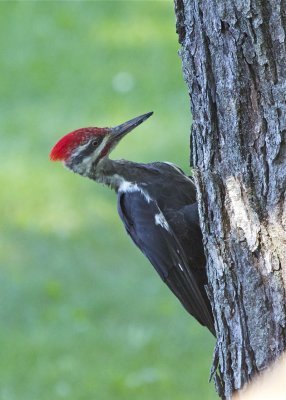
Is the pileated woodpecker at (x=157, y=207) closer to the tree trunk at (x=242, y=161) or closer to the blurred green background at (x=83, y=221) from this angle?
the tree trunk at (x=242, y=161)

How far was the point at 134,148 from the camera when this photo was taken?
894 centimetres

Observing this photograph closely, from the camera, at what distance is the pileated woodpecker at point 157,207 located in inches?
186

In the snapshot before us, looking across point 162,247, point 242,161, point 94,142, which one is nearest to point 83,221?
point 94,142

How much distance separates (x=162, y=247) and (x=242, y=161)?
1.10 meters

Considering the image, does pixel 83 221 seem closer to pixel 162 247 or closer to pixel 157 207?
pixel 157 207

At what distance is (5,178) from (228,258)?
5.20 m

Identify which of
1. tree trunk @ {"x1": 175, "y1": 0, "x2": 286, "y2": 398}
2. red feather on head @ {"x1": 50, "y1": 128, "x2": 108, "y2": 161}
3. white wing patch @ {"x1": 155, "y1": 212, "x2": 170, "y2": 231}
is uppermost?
red feather on head @ {"x1": 50, "y1": 128, "x2": 108, "y2": 161}

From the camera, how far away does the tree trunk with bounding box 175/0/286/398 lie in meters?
3.71

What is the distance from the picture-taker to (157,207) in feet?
16.3

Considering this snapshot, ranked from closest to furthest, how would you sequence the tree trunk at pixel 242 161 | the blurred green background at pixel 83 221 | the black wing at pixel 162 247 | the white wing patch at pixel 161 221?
the tree trunk at pixel 242 161 < the black wing at pixel 162 247 < the white wing patch at pixel 161 221 < the blurred green background at pixel 83 221

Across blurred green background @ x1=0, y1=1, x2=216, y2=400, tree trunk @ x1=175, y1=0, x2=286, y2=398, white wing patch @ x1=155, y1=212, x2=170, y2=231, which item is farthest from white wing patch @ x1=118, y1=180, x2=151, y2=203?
blurred green background @ x1=0, y1=1, x2=216, y2=400

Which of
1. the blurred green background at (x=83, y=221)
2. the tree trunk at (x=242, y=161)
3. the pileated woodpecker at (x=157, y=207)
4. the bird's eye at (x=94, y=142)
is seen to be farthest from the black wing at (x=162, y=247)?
the blurred green background at (x=83, y=221)

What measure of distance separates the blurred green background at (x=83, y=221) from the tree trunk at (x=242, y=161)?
293 centimetres

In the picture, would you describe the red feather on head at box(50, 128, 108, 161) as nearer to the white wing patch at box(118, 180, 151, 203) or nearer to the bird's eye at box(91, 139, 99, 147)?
the bird's eye at box(91, 139, 99, 147)
